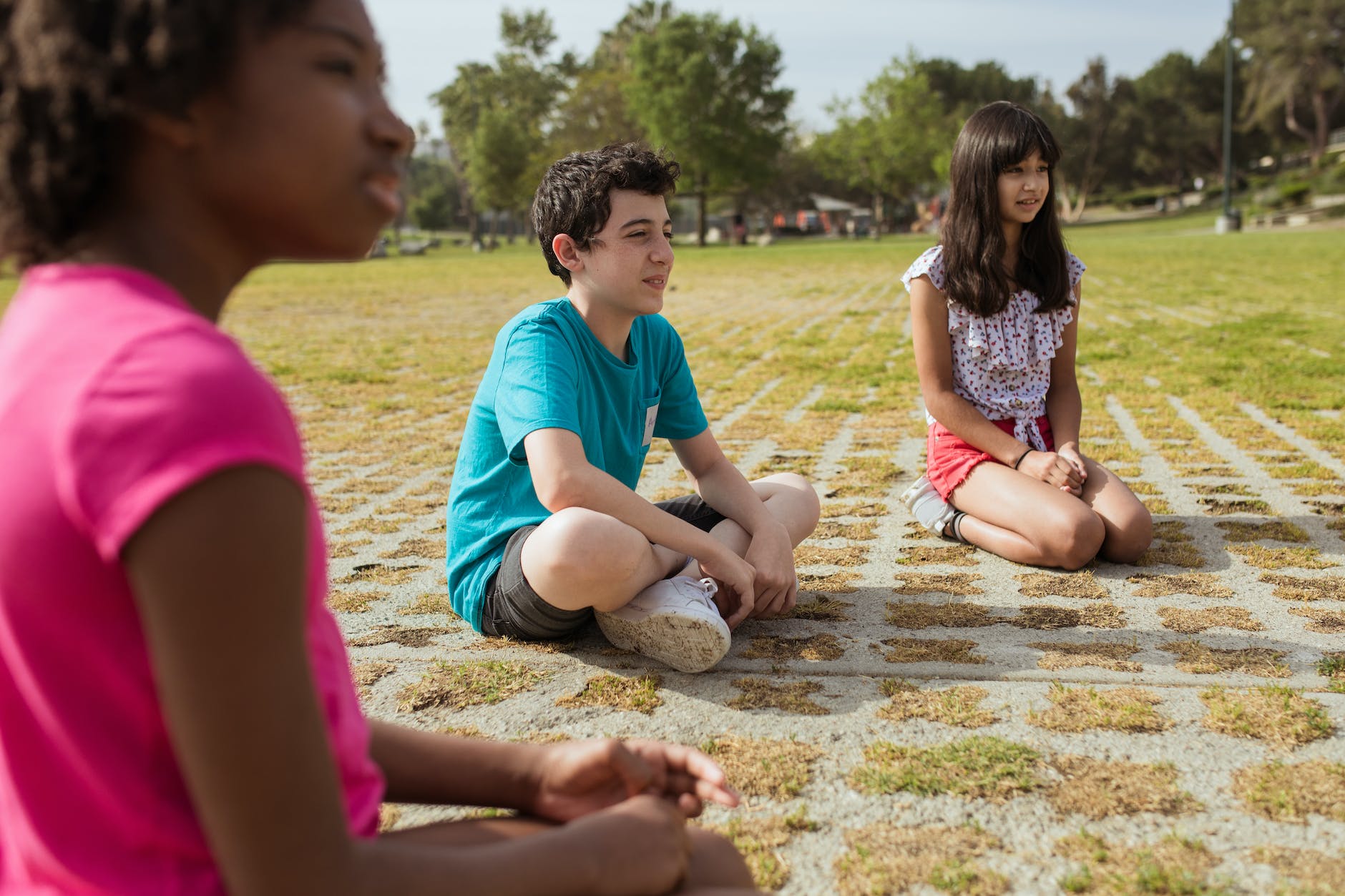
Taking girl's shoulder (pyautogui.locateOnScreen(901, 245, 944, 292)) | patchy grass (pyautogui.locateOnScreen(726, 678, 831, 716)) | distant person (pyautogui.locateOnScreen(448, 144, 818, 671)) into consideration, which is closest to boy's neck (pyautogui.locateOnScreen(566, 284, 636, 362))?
distant person (pyautogui.locateOnScreen(448, 144, 818, 671))

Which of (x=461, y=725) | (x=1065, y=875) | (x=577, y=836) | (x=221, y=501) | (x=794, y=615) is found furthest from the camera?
(x=794, y=615)

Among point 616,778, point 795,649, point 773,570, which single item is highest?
point 616,778

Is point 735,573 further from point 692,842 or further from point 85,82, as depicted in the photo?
point 85,82

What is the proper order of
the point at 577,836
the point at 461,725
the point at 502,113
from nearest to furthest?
1. the point at 577,836
2. the point at 461,725
3. the point at 502,113

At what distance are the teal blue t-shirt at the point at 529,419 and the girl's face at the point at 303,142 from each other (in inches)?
71.8

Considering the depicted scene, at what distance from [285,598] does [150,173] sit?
1.31ft

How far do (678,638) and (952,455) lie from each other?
1941mm

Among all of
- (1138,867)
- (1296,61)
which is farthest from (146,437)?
(1296,61)

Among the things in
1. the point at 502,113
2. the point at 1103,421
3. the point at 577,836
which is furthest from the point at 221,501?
the point at 502,113

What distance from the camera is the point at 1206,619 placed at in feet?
11.0

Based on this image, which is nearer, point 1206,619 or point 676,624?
point 676,624

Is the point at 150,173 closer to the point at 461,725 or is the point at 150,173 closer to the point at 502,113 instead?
the point at 461,725

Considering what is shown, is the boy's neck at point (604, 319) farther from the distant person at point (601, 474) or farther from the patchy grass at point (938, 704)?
the patchy grass at point (938, 704)

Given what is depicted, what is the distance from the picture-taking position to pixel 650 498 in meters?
5.12
